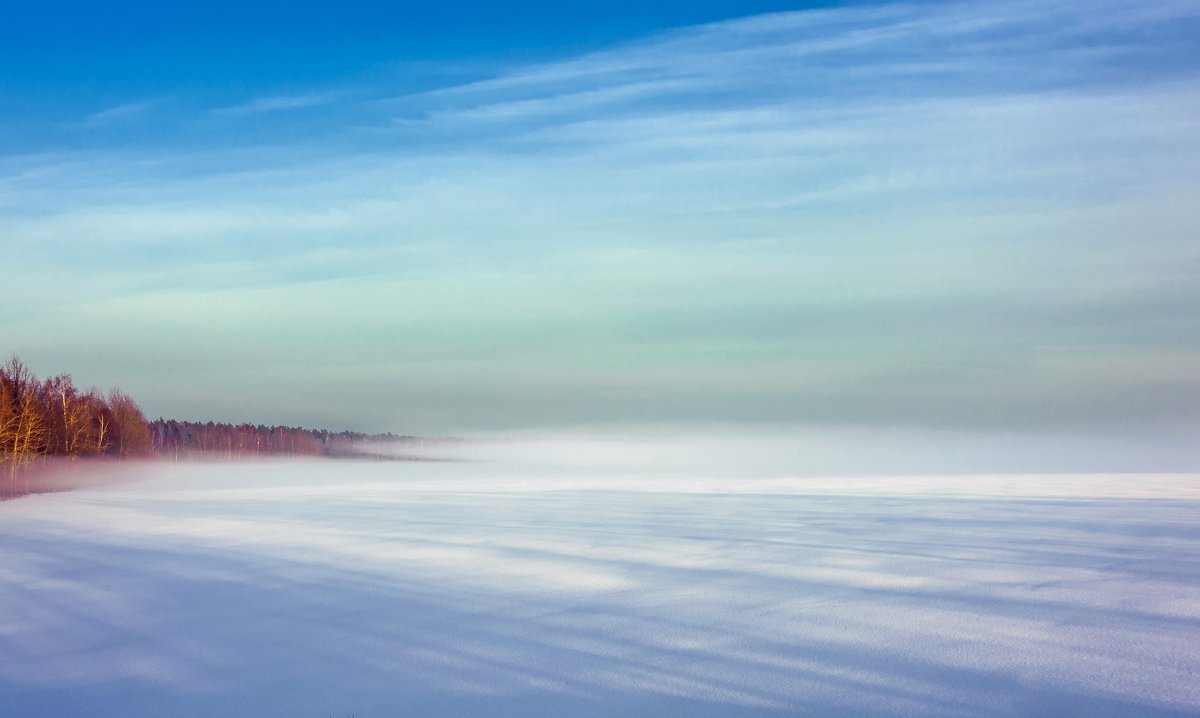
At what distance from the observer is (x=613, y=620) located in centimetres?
513

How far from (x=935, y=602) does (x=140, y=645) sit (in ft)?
15.2

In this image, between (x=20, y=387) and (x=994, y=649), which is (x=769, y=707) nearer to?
(x=994, y=649)

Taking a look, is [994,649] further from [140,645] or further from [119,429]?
[119,429]

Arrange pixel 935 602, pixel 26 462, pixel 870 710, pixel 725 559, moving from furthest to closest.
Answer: pixel 26 462 < pixel 725 559 < pixel 935 602 < pixel 870 710

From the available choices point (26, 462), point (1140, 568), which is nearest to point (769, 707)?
point (1140, 568)

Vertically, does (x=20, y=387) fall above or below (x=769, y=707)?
above

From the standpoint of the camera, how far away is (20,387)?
43906mm

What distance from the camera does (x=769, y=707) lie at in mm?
3592

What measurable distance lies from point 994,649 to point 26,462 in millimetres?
43247

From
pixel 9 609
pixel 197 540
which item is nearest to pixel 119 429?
pixel 197 540

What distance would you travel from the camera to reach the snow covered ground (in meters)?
3.78

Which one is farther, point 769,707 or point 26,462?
point 26,462

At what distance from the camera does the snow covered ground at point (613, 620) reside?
3.78 meters

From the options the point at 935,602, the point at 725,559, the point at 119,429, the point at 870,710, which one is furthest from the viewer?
the point at 119,429
